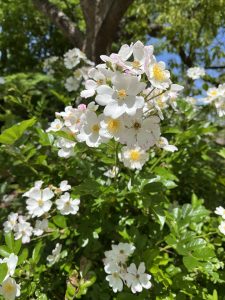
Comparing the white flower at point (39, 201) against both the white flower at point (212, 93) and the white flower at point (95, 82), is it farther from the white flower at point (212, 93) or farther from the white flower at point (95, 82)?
the white flower at point (212, 93)

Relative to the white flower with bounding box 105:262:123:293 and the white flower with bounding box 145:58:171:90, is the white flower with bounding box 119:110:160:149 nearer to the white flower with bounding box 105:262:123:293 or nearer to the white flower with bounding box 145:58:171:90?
the white flower with bounding box 145:58:171:90

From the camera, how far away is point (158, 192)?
4.79 ft

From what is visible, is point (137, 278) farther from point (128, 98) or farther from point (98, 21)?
point (98, 21)

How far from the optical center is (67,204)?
1603mm

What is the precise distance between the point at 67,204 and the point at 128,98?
67cm

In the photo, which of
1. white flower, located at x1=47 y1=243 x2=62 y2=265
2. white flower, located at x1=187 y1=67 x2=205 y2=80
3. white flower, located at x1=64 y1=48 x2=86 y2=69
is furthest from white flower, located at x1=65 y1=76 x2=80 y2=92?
white flower, located at x1=47 y1=243 x2=62 y2=265

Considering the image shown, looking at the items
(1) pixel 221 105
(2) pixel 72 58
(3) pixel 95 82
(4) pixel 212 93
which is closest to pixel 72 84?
(2) pixel 72 58

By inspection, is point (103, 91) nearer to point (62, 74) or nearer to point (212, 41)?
point (62, 74)

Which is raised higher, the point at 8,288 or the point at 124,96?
the point at 124,96

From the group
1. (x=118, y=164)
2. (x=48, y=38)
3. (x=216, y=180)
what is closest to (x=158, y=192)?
→ (x=118, y=164)

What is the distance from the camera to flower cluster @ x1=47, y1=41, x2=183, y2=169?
3.55 feet

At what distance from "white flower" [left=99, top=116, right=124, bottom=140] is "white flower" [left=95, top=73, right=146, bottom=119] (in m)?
0.06

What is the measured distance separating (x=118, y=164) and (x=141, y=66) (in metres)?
0.45

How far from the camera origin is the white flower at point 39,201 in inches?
64.2
